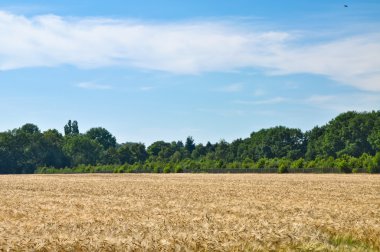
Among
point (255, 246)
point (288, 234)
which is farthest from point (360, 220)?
point (255, 246)

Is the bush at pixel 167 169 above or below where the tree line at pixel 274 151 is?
below

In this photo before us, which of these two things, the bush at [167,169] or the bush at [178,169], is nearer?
the bush at [178,169]

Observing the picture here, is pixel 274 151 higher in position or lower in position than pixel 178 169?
higher

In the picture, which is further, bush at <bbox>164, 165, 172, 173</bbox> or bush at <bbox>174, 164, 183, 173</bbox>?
bush at <bbox>164, 165, 172, 173</bbox>

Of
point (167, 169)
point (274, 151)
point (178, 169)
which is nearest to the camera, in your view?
point (178, 169)

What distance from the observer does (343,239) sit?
14812 millimetres

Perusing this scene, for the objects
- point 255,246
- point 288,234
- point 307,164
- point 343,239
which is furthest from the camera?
point 307,164

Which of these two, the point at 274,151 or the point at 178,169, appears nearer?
the point at 178,169

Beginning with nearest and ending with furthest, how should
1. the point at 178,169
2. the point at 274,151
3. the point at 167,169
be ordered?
Result: the point at 178,169 < the point at 167,169 < the point at 274,151

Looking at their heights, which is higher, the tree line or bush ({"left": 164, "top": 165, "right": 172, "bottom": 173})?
the tree line

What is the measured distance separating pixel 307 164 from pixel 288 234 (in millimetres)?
98792

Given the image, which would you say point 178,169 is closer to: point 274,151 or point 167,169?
point 167,169

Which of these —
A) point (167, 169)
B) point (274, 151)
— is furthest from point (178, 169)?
point (274, 151)

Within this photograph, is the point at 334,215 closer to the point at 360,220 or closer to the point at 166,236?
the point at 360,220
